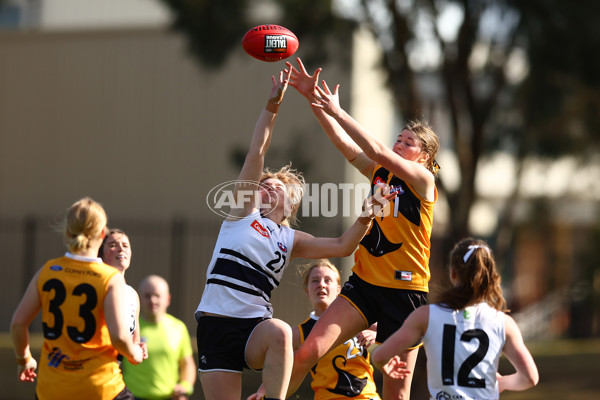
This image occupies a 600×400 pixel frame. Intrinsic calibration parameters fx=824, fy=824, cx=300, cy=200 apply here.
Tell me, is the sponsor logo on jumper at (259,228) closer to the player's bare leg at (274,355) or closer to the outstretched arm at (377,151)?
the player's bare leg at (274,355)

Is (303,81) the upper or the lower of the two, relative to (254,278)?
upper

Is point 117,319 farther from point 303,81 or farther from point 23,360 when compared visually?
point 303,81

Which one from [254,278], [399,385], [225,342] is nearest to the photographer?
[225,342]

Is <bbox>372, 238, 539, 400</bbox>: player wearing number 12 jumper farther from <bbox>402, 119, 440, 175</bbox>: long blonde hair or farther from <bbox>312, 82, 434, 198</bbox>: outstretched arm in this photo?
<bbox>402, 119, 440, 175</bbox>: long blonde hair

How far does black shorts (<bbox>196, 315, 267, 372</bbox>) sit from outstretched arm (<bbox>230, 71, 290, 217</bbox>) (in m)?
0.62

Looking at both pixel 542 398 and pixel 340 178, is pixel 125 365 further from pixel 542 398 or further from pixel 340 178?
pixel 340 178

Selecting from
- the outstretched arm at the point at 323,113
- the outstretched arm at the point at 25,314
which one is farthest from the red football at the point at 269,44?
the outstretched arm at the point at 25,314

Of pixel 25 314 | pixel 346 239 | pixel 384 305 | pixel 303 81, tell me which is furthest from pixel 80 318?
pixel 303 81

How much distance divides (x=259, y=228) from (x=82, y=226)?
962mm

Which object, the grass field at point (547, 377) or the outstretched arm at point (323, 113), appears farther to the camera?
the grass field at point (547, 377)

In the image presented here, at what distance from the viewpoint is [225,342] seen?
4430mm

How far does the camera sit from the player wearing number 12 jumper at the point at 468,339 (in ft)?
12.5

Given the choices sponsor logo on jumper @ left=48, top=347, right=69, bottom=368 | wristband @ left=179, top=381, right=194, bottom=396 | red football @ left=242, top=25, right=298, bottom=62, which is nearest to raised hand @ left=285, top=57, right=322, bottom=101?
red football @ left=242, top=25, right=298, bottom=62

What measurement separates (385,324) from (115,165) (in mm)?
14592
